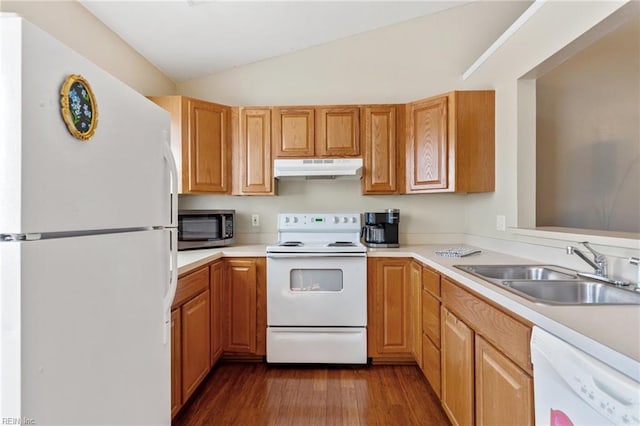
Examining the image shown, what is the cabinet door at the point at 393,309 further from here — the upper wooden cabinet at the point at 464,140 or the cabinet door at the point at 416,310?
the upper wooden cabinet at the point at 464,140

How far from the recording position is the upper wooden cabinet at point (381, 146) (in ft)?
8.35

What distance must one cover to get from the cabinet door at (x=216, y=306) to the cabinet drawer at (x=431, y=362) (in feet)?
4.82

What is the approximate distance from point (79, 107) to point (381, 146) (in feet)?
7.04

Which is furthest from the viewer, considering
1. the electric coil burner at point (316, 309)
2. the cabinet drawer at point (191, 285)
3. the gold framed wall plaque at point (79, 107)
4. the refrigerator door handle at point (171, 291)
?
the electric coil burner at point (316, 309)

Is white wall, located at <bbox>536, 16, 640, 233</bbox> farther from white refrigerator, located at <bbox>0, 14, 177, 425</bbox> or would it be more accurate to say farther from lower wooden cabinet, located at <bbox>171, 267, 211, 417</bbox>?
white refrigerator, located at <bbox>0, 14, 177, 425</bbox>

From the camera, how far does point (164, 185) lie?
120 centimetres

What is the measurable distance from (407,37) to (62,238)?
3.01m

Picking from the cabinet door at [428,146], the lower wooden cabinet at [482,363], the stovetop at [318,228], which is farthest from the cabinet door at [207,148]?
the lower wooden cabinet at [482,363]

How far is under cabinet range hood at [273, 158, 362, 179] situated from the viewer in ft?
7.97

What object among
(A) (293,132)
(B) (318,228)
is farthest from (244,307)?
(A) (293,132)

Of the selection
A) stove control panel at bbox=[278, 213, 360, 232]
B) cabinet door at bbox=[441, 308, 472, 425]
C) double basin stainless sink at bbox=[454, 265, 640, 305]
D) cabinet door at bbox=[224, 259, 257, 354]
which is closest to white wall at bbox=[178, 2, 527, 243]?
stove control panel at bbox=[278, 213, 360, 232]

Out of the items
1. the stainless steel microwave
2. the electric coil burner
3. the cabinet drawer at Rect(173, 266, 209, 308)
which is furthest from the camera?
the stainless steel microwave

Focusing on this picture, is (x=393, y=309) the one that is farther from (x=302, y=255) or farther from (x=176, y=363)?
(x=176, y=363)

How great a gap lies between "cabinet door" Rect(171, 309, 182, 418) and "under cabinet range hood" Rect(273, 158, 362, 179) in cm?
134
